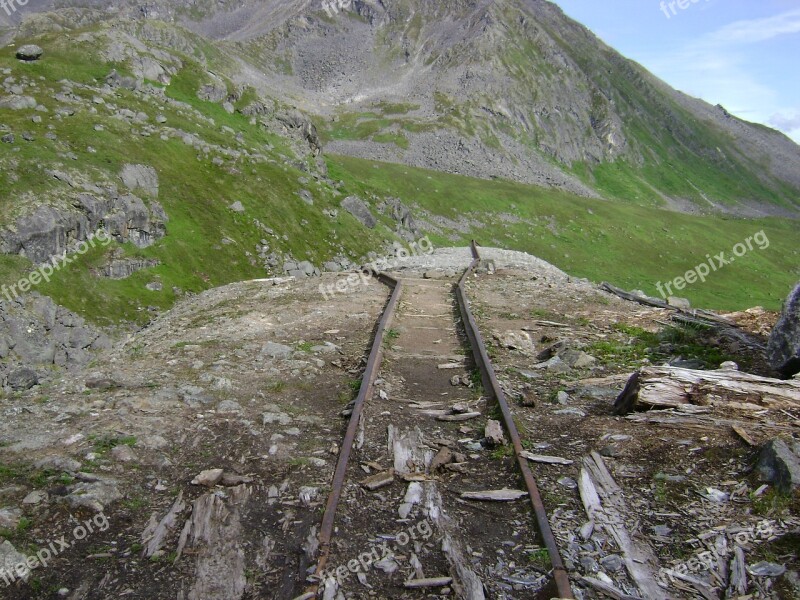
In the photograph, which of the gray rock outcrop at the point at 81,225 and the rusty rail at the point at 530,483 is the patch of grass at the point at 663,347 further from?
the gray rock outcrop at the point at 81,225

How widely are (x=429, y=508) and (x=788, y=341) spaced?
7608mm

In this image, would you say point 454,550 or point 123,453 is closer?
point 454,550

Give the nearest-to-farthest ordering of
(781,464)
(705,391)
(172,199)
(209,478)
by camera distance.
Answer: (781,464) → (209,478) → (705,391) → (172,199)

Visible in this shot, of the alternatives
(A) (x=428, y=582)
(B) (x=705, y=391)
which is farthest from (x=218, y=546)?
(B) (x=705, y=391)

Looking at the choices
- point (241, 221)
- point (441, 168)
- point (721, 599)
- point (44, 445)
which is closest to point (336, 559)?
point (721, 599)

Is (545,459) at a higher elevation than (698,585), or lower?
lower

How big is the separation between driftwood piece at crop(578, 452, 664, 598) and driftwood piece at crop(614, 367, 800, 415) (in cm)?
174

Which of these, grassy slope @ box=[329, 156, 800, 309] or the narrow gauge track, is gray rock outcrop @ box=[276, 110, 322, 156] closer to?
grassy slope @ box=[329, 156, 800, 309]

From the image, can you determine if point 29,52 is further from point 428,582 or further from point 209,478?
point 428,582

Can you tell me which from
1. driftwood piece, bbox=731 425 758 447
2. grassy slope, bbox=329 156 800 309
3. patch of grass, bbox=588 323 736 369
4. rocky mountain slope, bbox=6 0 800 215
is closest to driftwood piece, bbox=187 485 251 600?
driftwood piece, bbox=731 425 758 447

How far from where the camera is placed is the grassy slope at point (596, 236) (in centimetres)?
6919

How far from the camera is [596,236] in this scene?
81.8 m

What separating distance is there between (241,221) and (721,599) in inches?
1482

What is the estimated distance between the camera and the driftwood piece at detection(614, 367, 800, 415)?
806cm
